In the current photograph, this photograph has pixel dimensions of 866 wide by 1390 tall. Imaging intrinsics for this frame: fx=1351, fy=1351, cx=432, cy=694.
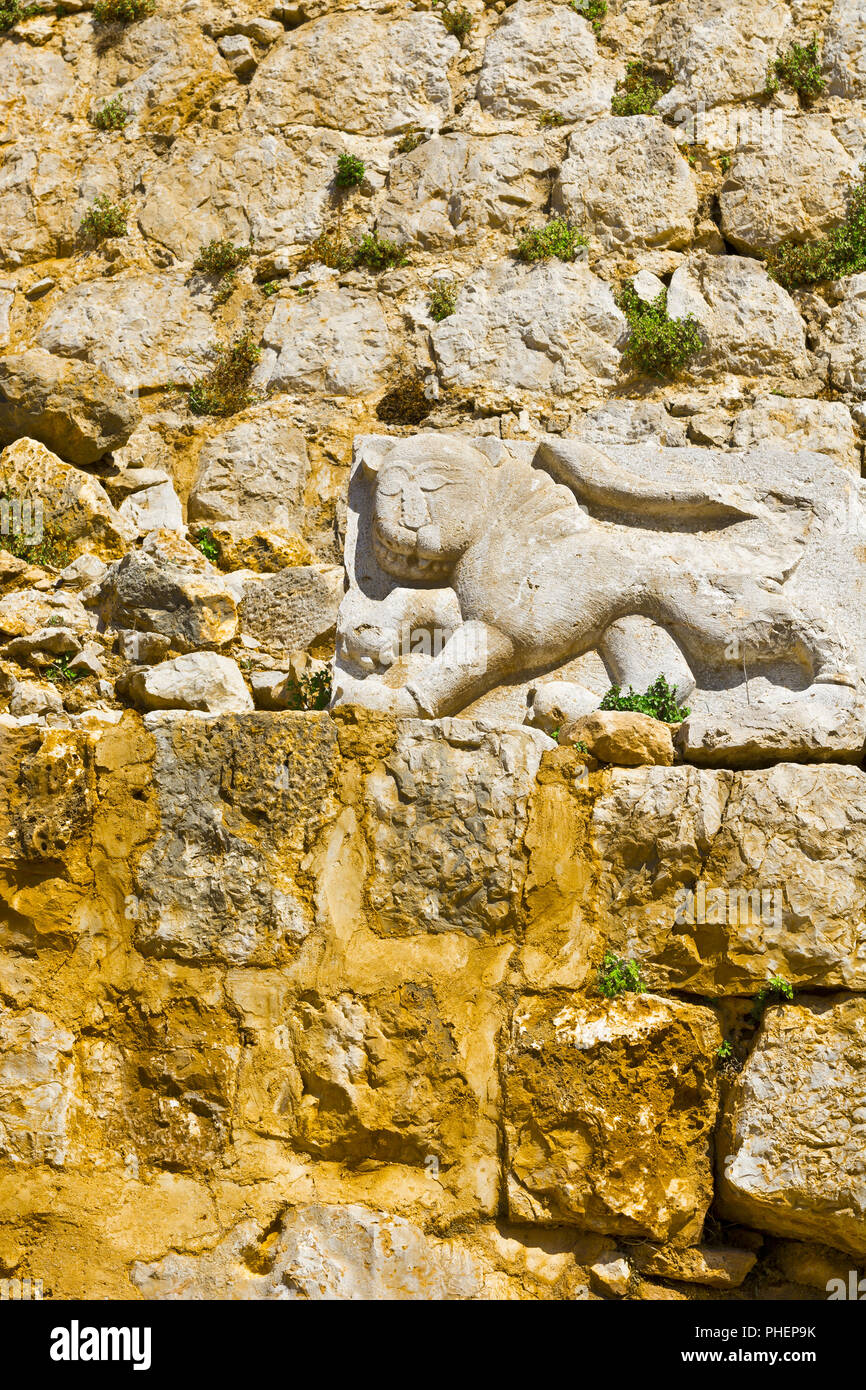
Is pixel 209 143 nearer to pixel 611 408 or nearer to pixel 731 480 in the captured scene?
pixel 611 408

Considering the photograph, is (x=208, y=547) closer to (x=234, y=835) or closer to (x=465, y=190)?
(x=234, y=835)

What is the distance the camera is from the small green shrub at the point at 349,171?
7223 mm

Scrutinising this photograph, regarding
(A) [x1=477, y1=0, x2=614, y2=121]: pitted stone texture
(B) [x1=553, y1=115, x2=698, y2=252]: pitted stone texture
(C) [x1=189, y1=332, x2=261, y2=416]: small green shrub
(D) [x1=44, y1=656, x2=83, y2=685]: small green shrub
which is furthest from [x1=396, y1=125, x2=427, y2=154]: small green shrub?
(D) [x1=44, y1=656, x2=83, y2=685]: small green shrub

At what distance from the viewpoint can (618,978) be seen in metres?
4.58

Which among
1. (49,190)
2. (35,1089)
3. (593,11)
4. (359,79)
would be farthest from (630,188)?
(35,1089)

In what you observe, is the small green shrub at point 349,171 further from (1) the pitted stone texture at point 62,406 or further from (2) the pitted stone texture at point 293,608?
(2) the pitted stone texture at point 293,608

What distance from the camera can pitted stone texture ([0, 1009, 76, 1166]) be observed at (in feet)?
14.7

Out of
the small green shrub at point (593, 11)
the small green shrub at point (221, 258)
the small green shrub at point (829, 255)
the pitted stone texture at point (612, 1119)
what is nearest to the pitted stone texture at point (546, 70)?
the small green shrub at point (593, 11)

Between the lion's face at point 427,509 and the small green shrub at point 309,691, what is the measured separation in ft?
1.89

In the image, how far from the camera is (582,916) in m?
4.68

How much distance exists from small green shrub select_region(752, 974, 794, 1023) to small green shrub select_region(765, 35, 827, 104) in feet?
15.9

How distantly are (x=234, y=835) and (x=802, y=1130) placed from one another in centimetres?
213

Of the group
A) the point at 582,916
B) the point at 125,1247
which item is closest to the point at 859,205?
the point at 582,916
